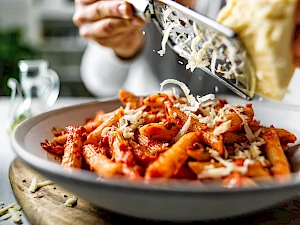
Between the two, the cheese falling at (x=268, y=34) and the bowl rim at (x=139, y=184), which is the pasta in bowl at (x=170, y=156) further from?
the cheese falling at (x=268, y=34)

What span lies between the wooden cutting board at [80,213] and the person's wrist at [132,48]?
1.22 m

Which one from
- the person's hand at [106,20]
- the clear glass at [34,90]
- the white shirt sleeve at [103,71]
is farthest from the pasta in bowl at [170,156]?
the white shirt sleeve at [103,71]

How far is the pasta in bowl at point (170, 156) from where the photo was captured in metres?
0.78

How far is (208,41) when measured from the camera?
1.00m

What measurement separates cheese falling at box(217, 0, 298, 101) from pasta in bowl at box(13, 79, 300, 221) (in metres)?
0.18

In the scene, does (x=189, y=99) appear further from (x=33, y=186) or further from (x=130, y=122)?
(x=33, y=186)

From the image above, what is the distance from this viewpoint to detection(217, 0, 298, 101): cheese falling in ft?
2.90

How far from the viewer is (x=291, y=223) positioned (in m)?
0.99

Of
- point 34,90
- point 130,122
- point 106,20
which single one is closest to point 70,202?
point 130,122

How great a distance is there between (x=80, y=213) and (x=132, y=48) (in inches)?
56.9

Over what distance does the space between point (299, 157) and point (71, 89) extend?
150 inches

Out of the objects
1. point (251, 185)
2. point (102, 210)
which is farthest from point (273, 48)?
point (102, 210)

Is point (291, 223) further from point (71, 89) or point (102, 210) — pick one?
point (71, 89)

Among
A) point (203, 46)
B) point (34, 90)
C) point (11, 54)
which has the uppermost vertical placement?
point (203, 46)
